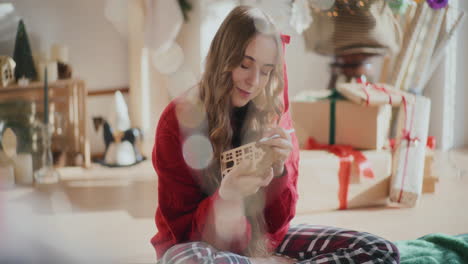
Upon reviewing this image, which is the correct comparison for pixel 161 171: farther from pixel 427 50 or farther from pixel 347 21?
pixel 427 50

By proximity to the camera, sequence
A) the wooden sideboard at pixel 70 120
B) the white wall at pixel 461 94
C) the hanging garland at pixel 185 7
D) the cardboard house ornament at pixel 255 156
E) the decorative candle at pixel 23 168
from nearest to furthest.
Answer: the cardboard house ornament at pixel 255 156 → the decorative candle at pixel 23 168 → the wooden sideboard at pixel 70 120 → the hanging garland at pixel 185 7 → the white wall at pixel 461 94

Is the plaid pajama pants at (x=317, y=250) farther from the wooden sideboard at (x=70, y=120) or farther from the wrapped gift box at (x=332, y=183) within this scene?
the wooden sideboard at (x=70, y=120)

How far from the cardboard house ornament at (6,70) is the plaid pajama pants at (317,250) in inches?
11.1

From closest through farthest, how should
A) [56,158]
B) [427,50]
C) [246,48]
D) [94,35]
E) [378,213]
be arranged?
[246,48], [94,35], [378,213], [56,158], [427,50]


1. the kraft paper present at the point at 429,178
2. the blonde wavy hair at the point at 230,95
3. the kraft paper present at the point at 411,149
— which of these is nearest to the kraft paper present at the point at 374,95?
the kraft paper present at the point at 411,149

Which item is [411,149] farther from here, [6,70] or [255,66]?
[6,70]

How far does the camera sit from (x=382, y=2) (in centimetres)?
90

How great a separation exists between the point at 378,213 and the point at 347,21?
46 centimetres

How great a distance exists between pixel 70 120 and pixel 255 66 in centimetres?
72

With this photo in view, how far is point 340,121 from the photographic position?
3.30ft

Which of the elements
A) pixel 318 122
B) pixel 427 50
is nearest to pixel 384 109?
pixel 318 122

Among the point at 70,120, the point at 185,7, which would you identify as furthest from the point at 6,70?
the point at 185,7

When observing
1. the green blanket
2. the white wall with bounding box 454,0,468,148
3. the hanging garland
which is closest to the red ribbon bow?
the green blanket

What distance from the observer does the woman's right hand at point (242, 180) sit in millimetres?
429
